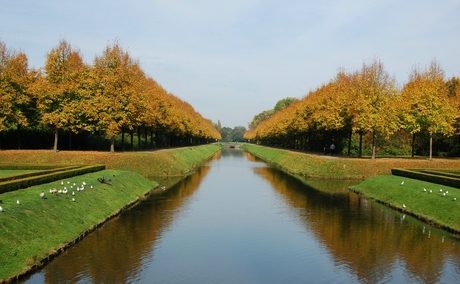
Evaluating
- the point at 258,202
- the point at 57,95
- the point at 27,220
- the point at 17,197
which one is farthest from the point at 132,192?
the point at 57,95

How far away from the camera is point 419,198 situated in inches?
1259

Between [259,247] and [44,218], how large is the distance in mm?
10800

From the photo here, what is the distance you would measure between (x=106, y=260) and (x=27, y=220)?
433 centimetres

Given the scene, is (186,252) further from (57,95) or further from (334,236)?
(57,95)

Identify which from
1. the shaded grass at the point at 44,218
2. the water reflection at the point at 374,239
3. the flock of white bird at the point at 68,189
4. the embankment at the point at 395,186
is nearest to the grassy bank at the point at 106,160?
the embankment at the point at 395,186

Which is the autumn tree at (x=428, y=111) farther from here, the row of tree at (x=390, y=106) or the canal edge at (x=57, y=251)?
the canal edge at (x=57, y=251)

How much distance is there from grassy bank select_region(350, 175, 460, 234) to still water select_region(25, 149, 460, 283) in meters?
1.00

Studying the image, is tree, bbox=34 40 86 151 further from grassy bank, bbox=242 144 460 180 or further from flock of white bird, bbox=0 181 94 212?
grassy bank, bbox=242 144 460 180

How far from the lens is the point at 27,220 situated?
1984cm

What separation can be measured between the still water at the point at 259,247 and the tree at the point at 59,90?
28431 millimetres

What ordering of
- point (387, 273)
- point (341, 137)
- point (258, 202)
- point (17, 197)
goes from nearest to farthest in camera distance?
point (387, 273)
point (17, 197)
point (258, 202)
point (341, 137)

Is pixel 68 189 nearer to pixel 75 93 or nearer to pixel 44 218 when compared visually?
pixel 44 218

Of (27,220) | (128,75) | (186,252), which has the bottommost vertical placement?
(186,252)

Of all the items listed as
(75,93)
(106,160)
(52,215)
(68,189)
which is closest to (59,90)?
(75,93)
